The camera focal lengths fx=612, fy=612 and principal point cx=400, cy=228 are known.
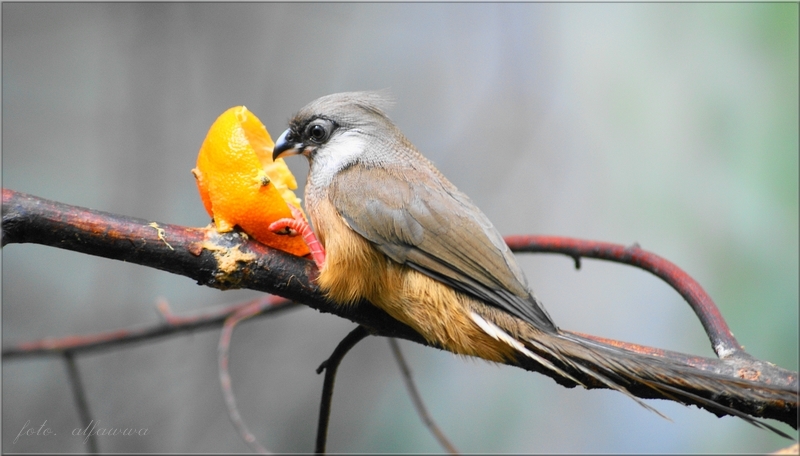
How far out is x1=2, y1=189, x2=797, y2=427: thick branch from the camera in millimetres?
1703

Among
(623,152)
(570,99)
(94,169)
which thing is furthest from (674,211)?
(94,169)

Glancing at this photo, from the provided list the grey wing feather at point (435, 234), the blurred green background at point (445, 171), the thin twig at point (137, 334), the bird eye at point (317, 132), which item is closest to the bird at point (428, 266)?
the grey wing feather at point (435, 234)

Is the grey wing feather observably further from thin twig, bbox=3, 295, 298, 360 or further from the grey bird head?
thin twig, bbox=3, 295, 298, 360

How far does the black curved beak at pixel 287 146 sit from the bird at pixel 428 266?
0.05ft

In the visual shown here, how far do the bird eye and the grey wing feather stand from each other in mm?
302

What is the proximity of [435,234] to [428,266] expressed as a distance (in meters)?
0.14

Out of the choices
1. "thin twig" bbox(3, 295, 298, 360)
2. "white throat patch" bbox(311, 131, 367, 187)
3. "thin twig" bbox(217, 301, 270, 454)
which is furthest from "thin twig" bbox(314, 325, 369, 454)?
"thin twig" bbox(3, 295, 298, 360)

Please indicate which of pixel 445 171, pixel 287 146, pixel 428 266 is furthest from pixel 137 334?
pixel 445 171

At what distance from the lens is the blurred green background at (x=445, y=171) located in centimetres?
481

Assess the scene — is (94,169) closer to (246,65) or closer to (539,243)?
(246,65)

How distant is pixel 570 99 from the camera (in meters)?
5.36

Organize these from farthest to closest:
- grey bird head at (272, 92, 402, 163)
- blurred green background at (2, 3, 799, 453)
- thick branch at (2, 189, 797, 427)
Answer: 1. blurred green background at (2, 3, 799, 453)
2. grey bird head at (272, 92, 402, 163)
3. thick branch at (2, 189, 797, 427)

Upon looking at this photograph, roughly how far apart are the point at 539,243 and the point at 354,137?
918mm

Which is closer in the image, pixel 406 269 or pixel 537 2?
pixel 406 269
